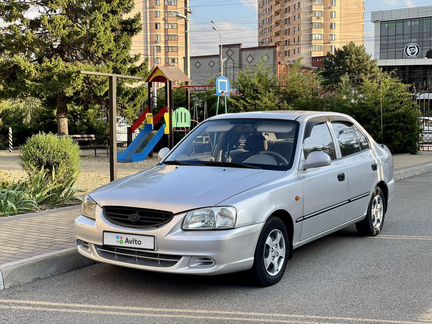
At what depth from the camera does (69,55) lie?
2098cm

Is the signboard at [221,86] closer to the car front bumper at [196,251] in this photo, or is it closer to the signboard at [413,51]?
the car front bumper at [196,251]

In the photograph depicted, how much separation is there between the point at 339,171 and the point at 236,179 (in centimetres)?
169

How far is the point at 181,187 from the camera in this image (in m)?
5.04

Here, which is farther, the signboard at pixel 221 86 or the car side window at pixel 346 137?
the signboard at pixel 221 86

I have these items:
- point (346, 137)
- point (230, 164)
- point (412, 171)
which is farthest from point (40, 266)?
point (412, 171)

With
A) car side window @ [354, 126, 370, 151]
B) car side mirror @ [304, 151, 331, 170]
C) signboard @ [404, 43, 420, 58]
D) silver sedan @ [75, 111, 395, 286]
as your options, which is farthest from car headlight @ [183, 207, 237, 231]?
signboard @ [404, 43, 420, 58]

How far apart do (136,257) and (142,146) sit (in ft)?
46.5

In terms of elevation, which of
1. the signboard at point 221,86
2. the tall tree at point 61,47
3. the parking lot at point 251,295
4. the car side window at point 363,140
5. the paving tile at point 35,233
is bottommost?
the parking lot at point 251,295

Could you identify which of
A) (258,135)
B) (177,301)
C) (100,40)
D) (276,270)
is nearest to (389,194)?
(258,135)

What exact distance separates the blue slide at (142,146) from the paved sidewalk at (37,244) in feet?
30.2

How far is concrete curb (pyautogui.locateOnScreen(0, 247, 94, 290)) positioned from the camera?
5.27 m

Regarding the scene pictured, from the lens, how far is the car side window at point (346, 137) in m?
6.77

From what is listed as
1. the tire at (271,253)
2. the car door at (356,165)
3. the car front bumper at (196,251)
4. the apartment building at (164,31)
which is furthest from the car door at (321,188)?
the apartment building at (164,31)

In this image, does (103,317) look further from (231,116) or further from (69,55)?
(69,55)
